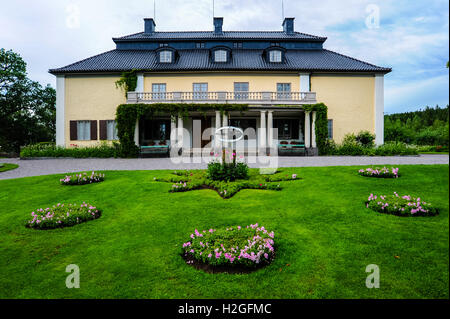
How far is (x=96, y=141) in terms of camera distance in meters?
24.1

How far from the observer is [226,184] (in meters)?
8.39

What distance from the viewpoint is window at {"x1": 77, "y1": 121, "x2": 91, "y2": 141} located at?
2438cm

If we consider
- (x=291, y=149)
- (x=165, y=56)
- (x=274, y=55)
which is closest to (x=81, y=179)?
(x=291, y=149)

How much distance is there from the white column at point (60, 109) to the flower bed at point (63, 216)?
21256 millimetres

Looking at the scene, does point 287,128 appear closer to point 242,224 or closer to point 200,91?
point 200,91

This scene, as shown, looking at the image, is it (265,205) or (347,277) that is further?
(265,205)

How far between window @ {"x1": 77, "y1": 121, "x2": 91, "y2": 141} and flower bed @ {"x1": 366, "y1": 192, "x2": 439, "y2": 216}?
24486 millimetres

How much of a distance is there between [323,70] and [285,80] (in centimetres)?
352

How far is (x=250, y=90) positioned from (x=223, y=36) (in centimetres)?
887

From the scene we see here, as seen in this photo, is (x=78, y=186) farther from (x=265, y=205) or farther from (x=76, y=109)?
(x=76, y=109)

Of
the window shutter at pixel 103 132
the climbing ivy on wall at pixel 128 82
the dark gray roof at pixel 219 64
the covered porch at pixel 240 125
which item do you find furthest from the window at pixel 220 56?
the window shutter at pixel 103 132

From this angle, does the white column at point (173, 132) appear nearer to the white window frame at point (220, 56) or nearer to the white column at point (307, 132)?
the white window frame at point (220, 56)

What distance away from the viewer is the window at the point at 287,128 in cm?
2502
